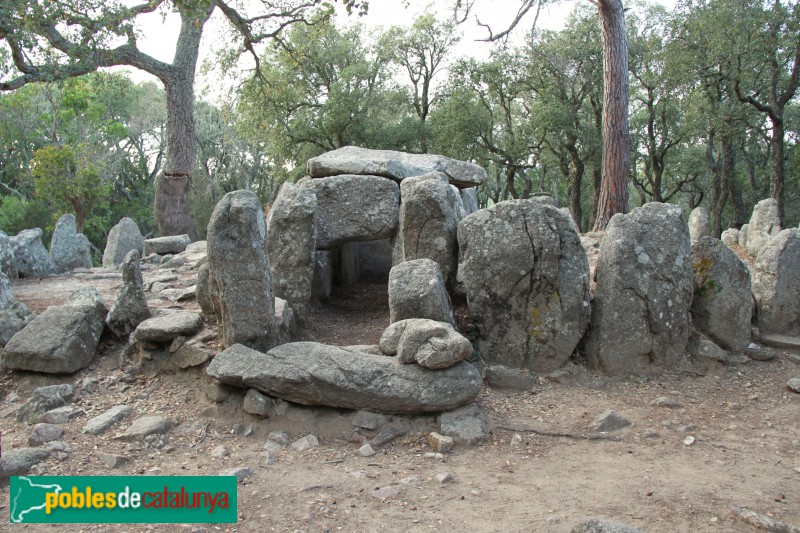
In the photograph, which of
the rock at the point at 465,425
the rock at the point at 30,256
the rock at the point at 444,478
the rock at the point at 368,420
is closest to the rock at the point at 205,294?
the rock at the point at 368,420

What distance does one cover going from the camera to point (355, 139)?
2089 centimetres

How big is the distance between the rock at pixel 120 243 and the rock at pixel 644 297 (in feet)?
31.6

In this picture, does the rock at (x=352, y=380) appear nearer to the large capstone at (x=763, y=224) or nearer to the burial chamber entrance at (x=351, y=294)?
the burial chamber entrance at (x=351, y=294)

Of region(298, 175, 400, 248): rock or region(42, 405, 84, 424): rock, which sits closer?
region(42, 405, 84, 424): rock

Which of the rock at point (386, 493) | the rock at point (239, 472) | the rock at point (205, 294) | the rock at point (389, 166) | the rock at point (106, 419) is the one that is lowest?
the rock at point (386, 493)

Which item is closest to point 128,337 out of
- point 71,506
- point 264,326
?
point 264,326

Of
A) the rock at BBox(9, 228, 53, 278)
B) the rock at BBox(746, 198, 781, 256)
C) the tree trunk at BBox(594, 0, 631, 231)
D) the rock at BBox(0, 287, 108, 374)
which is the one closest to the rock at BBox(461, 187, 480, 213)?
the tree trunk at BBox(594, 0, 631, 231)

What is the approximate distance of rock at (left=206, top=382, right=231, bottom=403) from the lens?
5.35 m

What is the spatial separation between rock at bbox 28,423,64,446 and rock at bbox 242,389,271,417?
1.40 meters

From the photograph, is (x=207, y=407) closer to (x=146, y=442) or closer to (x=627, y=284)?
(x=146, y=442)

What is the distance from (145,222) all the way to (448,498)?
29.7 m

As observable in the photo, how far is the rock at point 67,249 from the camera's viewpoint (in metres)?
12.0

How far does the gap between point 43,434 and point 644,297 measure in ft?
17.2

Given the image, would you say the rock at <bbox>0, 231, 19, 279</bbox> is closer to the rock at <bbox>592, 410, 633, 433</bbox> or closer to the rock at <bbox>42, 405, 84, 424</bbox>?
the rock at <bbox>42, 405, 84, 424</bbox>
